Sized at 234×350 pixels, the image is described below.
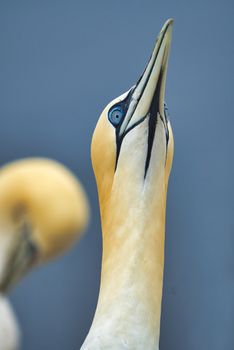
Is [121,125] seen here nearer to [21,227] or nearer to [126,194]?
[126,194]

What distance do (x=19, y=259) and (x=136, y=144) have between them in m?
0.90

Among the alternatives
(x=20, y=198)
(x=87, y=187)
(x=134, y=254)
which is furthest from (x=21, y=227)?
(x=87, y=187)

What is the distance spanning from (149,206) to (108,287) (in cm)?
22

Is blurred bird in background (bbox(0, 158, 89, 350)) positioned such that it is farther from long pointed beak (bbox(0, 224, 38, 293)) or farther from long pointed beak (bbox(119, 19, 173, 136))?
long pointed beak (bbox(119, 19, 173, 136))

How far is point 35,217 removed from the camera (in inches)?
45.9

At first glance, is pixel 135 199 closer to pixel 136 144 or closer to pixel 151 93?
pixel 136 144

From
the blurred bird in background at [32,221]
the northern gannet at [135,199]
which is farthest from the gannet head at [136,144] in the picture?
the blurred bird in background at [32,221]

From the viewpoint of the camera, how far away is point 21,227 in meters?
1.18

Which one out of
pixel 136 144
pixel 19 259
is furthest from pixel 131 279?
pixel 19 259

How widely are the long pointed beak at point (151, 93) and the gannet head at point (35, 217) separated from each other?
88 cm

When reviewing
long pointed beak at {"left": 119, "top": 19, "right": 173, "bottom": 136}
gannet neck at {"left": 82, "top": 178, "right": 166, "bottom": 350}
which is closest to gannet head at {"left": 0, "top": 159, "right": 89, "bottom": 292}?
gannet neck at {"left": 82, "top": 178, "right": 166, "bottom": 350}

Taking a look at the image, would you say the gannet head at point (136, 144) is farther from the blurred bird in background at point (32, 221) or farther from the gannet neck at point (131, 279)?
the blurred bird in background at point (32, 221)

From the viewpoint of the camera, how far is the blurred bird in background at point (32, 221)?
1.14 m

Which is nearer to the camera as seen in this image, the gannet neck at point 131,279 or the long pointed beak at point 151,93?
the gannet neck at point 131,279
